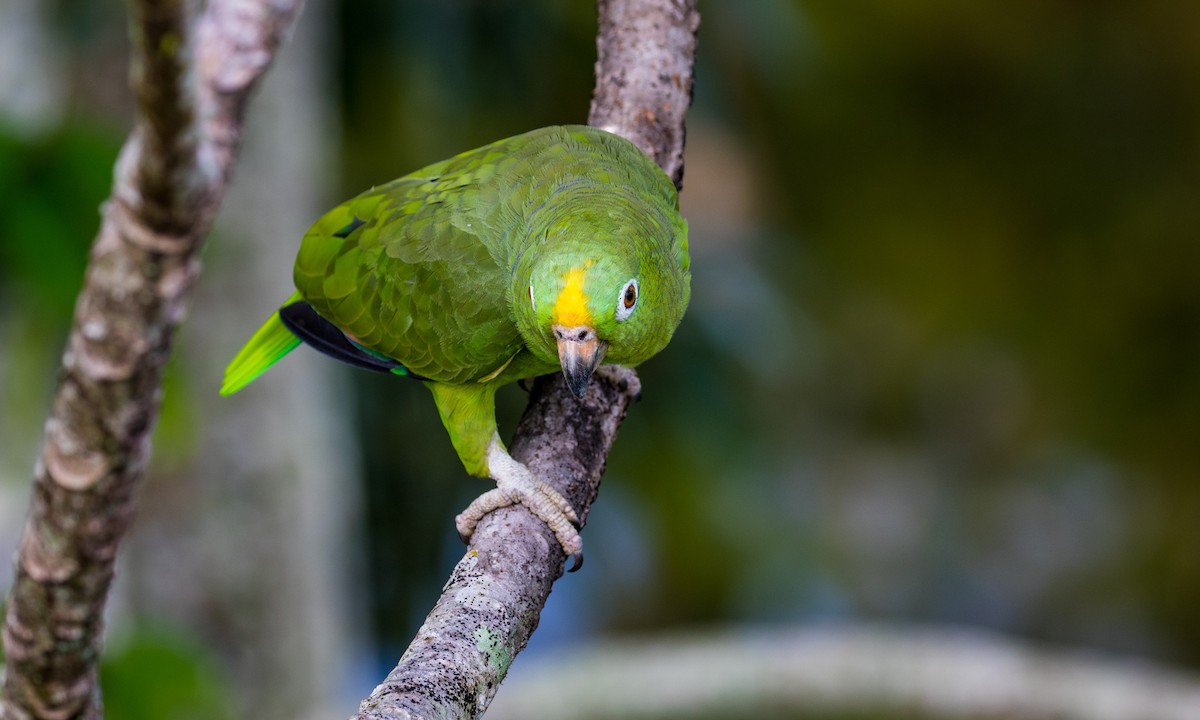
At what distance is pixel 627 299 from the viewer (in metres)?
2.19

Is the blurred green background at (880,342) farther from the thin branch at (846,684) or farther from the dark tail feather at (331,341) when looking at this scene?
the dark tail feather at (331,341)

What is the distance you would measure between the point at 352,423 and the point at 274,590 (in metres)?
0.94

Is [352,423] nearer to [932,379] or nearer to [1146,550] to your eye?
[932,379]

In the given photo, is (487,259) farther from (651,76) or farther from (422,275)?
(651,76)

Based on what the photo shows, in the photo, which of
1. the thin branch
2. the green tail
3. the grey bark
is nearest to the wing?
the green tail

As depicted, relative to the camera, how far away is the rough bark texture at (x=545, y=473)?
152cm

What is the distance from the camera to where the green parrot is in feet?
7.13

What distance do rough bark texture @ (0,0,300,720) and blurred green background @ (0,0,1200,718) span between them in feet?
12.5

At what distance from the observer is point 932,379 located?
299 inches

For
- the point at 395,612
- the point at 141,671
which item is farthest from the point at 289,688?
the point at 141,671

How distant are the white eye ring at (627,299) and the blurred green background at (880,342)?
2860 millimetres

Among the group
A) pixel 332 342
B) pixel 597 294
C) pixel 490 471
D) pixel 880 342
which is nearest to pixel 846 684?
pixel 490 471

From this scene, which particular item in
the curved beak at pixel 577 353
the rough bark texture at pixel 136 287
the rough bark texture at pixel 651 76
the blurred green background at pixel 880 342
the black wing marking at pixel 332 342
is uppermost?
the blurred green background at pixel 880 342

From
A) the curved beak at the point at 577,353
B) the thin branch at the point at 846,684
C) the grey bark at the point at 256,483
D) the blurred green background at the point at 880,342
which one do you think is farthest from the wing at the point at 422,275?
the blurred green background at the point at 880,342
